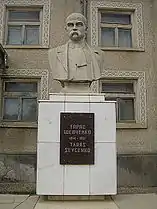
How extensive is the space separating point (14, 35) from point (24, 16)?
0.86 m

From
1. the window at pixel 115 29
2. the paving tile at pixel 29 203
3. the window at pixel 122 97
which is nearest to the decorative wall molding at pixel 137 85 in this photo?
the window at pixel 122 97

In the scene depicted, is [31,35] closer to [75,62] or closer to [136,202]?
[75,62]

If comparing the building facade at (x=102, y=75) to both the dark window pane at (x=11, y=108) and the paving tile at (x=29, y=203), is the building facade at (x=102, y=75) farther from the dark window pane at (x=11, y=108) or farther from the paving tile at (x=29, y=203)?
the paving tile at (x=29, y=203)

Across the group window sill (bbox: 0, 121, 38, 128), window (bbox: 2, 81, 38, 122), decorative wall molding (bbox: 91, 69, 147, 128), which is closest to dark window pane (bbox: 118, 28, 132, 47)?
decorative wall molding (bbox: 91, 69, 147, 128)

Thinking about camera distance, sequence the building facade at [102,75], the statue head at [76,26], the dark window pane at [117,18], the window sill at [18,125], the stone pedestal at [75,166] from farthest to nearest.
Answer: the dark window pane at [117,18]
the window sill at [18,125]
the building facade at [102,75]
the statue head at [76,26]
the stone pedestal at [75,166]

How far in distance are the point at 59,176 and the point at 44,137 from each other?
2.39 feet

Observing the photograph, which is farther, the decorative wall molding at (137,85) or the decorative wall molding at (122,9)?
the decorative wall molding at (122,9)

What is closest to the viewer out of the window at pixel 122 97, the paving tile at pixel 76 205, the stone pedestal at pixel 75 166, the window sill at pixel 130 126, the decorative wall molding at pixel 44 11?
the paving tile at pixel 76 205

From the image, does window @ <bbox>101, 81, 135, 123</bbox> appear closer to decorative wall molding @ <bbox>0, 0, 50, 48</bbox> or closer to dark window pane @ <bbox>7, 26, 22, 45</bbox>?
decorative wall molding @ <bbox>0, 0, 50, 48</bbox>

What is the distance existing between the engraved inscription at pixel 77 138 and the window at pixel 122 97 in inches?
188

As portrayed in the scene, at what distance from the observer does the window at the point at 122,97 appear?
9828 millimetres

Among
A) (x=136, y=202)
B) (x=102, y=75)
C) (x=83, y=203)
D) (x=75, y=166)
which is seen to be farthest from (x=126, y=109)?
(x=83, y=203)

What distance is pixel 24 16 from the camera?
1055 centimetres

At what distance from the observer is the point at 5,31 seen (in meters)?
10.2
